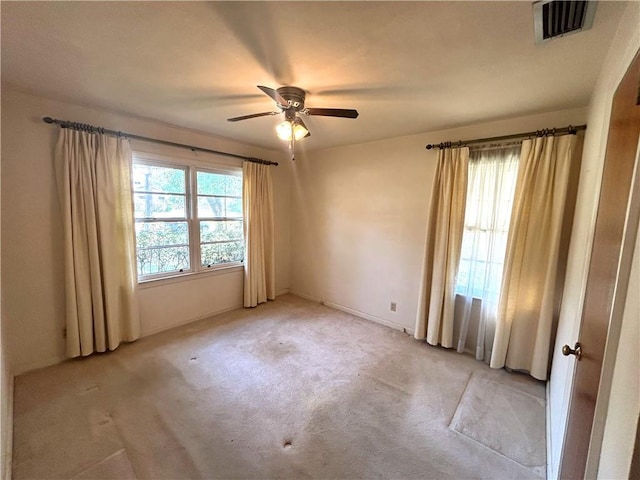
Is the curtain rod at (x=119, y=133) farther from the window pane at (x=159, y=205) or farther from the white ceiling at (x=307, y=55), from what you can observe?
the window pane at (x=159, y=205)

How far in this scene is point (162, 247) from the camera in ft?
10.2

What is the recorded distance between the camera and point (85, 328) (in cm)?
247

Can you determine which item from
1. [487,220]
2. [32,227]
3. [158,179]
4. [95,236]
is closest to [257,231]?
[158,179]

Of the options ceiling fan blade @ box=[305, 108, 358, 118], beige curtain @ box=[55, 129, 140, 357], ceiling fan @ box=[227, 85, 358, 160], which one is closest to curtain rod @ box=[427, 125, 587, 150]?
ceiling fan @ box=[227, 85, 358, 160]

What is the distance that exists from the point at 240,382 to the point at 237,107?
2.42 meters

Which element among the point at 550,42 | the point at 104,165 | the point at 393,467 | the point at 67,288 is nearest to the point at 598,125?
the point at 550,42

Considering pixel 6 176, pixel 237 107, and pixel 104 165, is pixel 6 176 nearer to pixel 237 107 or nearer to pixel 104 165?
pixel 104 165

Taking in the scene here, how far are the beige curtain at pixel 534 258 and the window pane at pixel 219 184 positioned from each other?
3.30m

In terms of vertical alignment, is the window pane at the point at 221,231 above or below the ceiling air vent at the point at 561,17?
below

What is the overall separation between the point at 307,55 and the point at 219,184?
243cm

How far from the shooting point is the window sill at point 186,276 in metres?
2.97

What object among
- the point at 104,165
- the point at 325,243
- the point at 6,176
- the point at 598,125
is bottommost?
the point at 325,243

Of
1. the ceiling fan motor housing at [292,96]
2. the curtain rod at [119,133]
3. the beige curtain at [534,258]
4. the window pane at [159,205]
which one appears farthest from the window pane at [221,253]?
the beige curtain at [534,258]

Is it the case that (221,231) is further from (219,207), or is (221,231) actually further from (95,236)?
(95,236)
